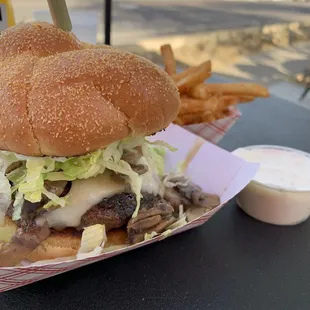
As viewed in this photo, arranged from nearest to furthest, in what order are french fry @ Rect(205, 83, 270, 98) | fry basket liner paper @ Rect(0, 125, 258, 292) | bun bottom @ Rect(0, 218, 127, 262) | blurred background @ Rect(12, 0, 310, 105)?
1. bun bottom @ Rect(0, 218, 127, 262)
2. fry basket liner paper @ Rect(0, 125, 258, 292)
3. french fry @ Rect(205, 83, 270, 98)
4. blurred background @ Rect(12, 0, 310, 105)

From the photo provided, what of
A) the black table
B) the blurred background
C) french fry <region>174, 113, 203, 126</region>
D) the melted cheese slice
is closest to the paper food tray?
french fry <region>174, 113, 203, 126</region>

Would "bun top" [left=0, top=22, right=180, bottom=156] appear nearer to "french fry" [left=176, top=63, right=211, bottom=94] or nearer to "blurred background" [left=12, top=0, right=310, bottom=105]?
"french fry" [left=176, top=63, right=211, bottom=94]

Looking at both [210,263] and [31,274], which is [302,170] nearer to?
[210,263]

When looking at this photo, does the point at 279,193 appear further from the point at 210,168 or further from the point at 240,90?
the point at 240,90

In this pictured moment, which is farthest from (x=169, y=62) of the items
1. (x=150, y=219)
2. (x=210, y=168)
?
(x=150, y=219)

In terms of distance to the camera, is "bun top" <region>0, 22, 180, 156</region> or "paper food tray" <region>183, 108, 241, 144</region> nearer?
"bun top" <region>0, 22, 180, 156</region>

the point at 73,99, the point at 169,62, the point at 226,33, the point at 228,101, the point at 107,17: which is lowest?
the point at 226,33
